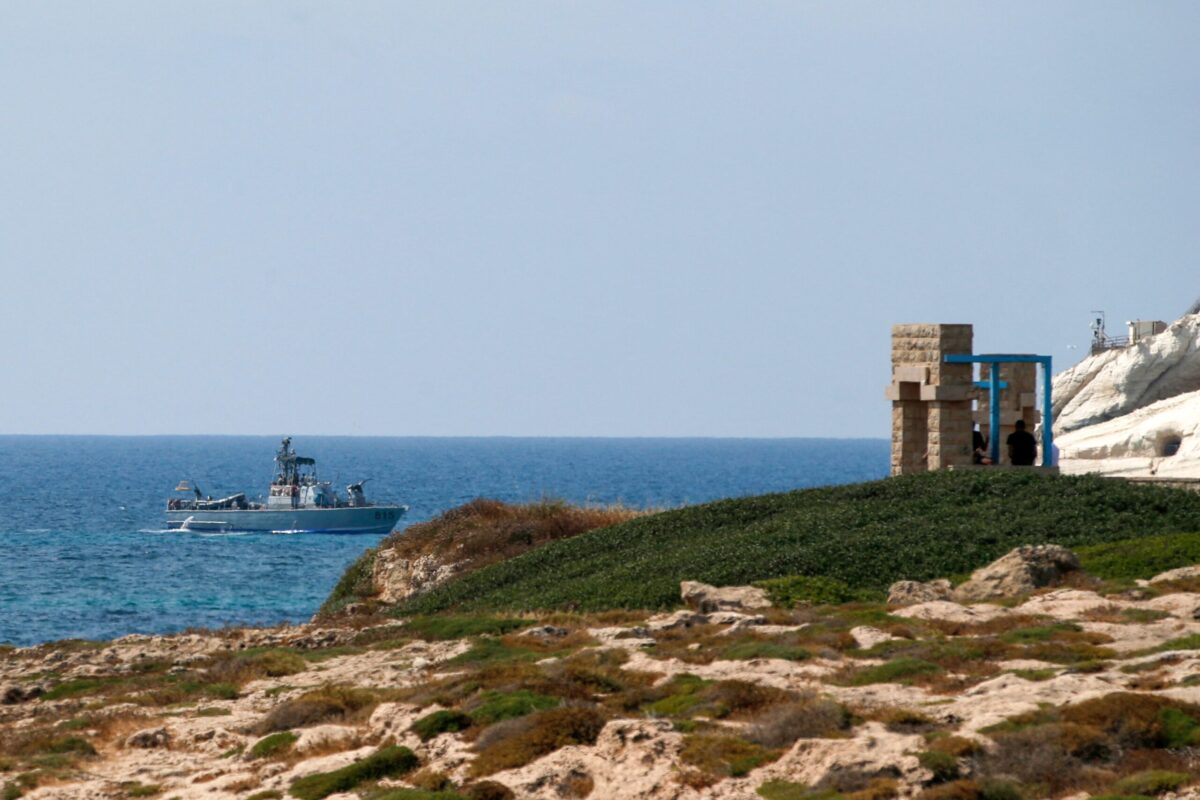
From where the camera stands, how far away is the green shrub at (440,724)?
56.4 feet

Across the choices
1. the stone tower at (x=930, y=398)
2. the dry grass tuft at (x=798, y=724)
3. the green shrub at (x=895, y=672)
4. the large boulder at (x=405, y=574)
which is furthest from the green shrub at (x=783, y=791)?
the large boulder at (x=405, y=574)

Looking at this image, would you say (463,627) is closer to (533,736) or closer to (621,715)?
(621,715)

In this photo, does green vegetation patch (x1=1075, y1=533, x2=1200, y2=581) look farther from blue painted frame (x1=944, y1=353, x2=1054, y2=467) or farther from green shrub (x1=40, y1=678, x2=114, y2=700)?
green shrub (x1=40, y1=678, x2=114, y2=700)

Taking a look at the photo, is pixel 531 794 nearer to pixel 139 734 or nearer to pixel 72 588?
pixel 139 734

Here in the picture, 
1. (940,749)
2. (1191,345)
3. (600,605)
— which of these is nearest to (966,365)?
(600,605)

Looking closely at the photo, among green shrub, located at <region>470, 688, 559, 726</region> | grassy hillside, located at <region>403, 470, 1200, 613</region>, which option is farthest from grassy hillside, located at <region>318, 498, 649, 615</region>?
green shrub, located at <region>470, 688, 559, 726</region>

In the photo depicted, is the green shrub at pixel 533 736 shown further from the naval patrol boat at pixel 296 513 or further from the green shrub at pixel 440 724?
the naval patrol boat at pixel 296 513

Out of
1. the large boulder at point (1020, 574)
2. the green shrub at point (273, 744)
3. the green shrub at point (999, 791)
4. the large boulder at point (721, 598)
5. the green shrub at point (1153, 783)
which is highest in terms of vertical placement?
the large boulder at point (1020, 574)

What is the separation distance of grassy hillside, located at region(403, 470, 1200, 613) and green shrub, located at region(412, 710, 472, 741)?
9.26 meters

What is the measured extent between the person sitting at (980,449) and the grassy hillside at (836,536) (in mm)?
3684

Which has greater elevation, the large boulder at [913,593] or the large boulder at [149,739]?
the large boulder at [913,593]

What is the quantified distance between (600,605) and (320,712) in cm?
881

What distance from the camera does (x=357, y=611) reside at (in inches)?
1371

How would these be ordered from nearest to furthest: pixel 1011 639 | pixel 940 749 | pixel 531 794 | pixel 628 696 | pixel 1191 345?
pixel 940 749
pixel 531 794
pixel 628 696
pixel 1011 639
pixel 1191 345
